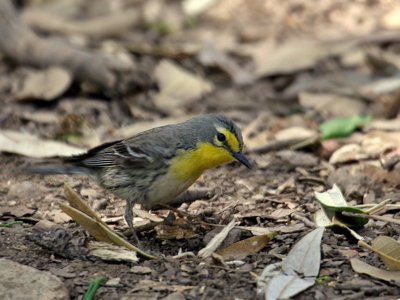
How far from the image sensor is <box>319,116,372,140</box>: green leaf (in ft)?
27.2

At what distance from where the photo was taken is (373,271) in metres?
5.23

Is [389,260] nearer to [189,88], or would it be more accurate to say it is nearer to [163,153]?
[163,153]

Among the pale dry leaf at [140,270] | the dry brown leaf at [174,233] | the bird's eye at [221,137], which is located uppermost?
the bird's eye at [221,137]

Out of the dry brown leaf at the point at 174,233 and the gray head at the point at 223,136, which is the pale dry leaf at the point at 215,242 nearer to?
the dry brown leaf at the point at 174,233

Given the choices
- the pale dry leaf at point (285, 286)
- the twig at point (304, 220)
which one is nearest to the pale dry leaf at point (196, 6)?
the twig at point (304, 220)

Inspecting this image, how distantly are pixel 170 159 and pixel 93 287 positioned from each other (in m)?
1.56

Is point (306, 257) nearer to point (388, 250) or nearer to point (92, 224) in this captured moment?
point (388, 250)

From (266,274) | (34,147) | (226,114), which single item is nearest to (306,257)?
(266,274)

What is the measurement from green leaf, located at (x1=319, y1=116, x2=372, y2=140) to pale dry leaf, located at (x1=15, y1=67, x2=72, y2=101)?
289 centimetres

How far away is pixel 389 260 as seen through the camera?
528 centimetres

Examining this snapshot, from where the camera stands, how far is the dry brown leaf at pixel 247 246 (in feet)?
18.5

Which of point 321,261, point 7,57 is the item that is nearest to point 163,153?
point 321,261

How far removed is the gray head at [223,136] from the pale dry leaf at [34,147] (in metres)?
1.78

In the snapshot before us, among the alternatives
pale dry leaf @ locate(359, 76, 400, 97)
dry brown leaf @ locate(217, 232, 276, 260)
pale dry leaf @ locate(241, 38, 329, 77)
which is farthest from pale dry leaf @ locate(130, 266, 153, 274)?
pale dry leaf @ locate(241, 38, 329, 77)
